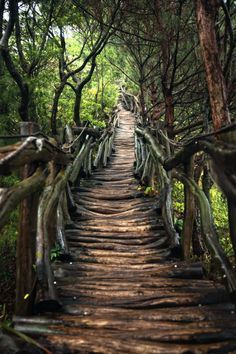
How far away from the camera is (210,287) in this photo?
11.1 feet

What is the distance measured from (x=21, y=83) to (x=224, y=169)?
527cm

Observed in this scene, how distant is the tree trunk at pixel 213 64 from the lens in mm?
4961

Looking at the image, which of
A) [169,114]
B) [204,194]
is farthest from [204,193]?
[169,114]

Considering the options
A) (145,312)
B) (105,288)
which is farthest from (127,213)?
(145,312)

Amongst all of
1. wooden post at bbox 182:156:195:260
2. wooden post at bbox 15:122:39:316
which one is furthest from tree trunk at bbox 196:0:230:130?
wooden post at bbox 15:122:39:316

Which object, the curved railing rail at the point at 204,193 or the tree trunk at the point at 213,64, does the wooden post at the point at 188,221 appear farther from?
the tree trunk at the point at 213,64

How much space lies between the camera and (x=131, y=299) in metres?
3.24

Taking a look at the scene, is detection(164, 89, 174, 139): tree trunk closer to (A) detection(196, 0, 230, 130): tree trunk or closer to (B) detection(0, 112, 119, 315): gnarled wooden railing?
(A) detection(196, 0, 230, 130): tree trunk

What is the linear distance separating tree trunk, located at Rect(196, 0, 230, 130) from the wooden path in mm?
1952

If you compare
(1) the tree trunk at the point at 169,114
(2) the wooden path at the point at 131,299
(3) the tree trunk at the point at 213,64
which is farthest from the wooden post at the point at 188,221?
(1) the tree trunk at the point at 169,114

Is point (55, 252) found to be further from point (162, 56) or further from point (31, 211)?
point (162, 56)

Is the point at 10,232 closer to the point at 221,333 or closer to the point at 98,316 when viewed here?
the point at 98,316

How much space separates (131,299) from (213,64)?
142 inches

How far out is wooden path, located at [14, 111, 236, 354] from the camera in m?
2.47
